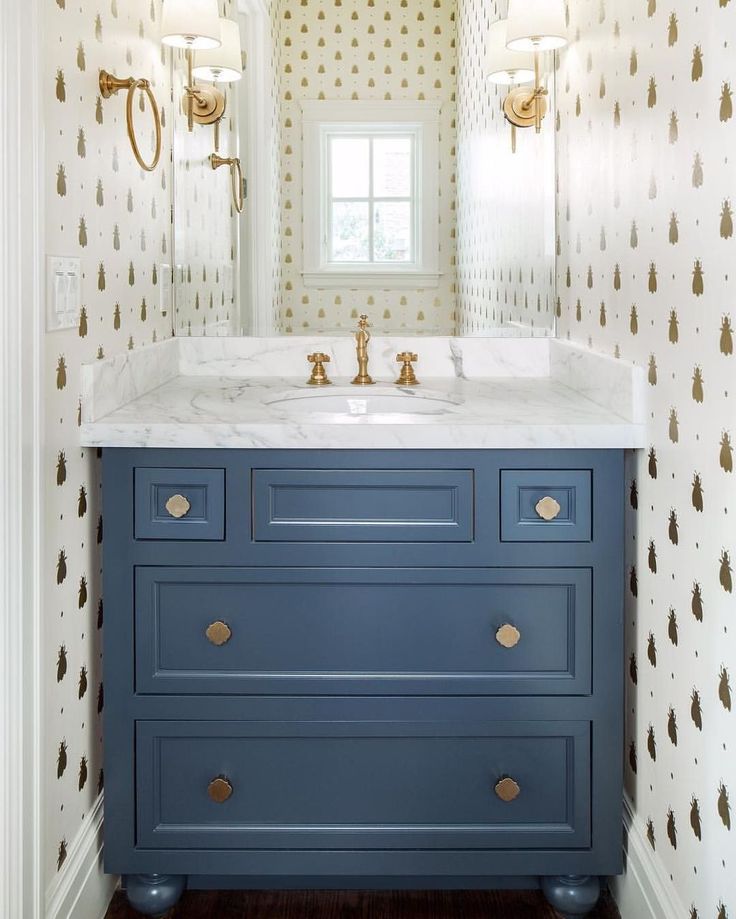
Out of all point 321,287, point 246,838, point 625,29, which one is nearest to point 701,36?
point 625,29

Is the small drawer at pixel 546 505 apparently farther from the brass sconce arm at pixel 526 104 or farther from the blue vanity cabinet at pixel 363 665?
the brass sconce arm at pixel 526 104

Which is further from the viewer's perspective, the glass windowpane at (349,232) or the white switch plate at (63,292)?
the glass windowpane at (349,232)

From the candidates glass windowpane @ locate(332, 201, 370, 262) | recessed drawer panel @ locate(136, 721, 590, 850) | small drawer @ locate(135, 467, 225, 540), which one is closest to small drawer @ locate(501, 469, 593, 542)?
recessed drawer panel @ locate(136, 721, 590, 850)

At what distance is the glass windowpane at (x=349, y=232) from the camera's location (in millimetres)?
2371

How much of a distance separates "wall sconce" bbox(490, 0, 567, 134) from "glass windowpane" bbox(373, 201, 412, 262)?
36 centimetres

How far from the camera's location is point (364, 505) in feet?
5.76

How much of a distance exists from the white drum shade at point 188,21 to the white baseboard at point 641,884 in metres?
1.93

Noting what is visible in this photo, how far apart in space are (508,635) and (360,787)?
0.40 meters

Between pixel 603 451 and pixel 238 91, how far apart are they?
135cm

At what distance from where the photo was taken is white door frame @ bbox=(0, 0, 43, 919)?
1.37m

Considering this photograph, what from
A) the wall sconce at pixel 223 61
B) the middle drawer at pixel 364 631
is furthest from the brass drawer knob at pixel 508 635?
the wall sconce at pixel 223 61

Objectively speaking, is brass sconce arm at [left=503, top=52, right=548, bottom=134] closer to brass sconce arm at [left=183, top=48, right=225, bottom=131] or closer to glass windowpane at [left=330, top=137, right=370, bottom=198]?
glass windowpane at [left=330, top=137, right=370, bottom=198]

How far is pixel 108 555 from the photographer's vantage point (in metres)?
1.76

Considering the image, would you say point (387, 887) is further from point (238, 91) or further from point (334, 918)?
point (238, 91)
